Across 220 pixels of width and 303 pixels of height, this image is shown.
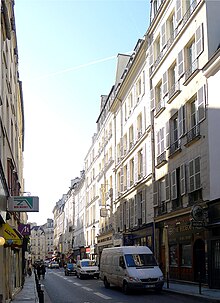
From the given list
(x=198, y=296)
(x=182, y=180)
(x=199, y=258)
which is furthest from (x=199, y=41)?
(x=198, y=296)

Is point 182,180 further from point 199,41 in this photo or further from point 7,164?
point 7,164

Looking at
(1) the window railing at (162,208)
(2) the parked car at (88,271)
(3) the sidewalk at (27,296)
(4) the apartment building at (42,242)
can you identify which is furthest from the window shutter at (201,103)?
(4) the apartment building at (42,242)

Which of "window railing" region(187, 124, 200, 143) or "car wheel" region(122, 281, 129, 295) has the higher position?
"window railing" region(187, 124, 200, 143)

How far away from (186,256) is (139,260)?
4.35 meters

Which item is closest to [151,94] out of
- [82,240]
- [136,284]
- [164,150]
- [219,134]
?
[164,150]

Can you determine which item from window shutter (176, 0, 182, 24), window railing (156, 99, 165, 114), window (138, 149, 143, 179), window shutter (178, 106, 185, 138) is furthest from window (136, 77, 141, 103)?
window shutter (178, 106, 185, 138)

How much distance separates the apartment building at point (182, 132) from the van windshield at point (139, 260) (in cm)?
265

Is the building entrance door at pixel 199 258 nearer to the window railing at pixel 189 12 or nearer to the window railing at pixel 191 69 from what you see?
the window railing at pixel 191 69

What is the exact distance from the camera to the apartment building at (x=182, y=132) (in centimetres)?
2442

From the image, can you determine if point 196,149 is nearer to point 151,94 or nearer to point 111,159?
point 151,94

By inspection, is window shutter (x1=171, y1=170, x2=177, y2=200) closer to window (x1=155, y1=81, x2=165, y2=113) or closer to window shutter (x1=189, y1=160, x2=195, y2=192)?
window shutter (x1=189, y1=160, x2=195, y2=192)

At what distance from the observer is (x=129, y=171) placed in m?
42.6

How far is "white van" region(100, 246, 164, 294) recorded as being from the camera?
898 inches

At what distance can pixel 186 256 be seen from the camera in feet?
89.7
